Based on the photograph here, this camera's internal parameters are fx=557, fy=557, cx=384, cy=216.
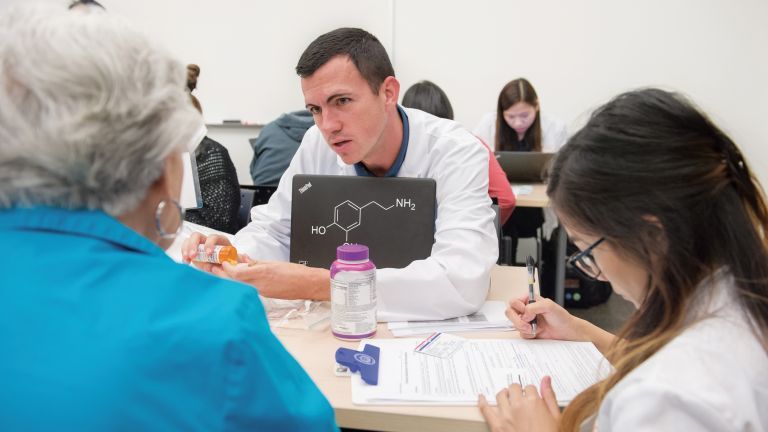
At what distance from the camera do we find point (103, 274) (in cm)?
51

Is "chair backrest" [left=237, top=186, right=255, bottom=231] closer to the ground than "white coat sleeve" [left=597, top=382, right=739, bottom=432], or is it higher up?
closer to the ground

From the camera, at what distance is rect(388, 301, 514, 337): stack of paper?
1136 millimetres

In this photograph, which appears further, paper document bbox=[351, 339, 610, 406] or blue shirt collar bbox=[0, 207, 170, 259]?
paper document bbox=[351, 339, 610, 406]

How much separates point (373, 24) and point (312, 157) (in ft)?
9.33

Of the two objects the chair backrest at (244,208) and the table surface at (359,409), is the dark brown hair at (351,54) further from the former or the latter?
the chair backrest at (244,208)

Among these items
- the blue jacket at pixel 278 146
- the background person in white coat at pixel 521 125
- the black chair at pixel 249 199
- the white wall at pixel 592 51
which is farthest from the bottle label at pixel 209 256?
the white wall at pixel 592 51

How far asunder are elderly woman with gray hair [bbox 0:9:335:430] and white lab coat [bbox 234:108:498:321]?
62 centimetres

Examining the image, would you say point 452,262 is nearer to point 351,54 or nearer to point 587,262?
point 587,262

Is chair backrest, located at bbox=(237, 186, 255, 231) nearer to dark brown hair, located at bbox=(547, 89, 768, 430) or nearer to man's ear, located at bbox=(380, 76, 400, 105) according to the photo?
man's ear, located at bbox=(380, 76, 400, 105)

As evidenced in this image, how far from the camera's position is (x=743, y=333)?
0.66 m

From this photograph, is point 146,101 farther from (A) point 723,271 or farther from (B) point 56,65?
(A) point 723,271

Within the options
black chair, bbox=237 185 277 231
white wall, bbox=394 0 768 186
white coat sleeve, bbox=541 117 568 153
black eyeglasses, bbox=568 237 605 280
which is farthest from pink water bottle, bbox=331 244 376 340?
white wall, bbox=394 0 768 186

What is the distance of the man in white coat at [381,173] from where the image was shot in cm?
120

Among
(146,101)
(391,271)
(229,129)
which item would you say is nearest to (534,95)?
(229,129)
